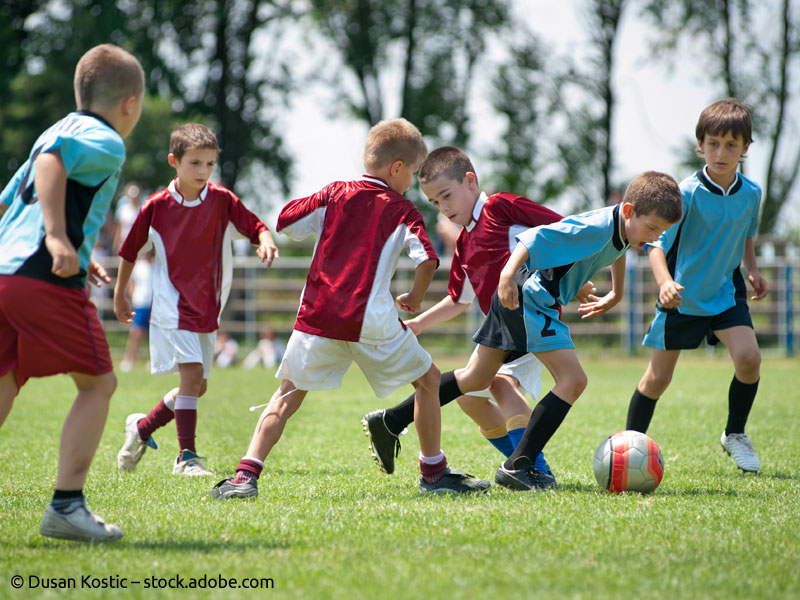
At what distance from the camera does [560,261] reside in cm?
436

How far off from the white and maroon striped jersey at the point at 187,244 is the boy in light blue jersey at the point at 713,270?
250cm

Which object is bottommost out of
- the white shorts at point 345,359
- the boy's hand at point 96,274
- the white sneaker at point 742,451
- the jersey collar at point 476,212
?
the white sneaker at point 742,451

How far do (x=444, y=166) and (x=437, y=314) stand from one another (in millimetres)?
814

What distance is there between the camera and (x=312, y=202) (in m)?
4.38

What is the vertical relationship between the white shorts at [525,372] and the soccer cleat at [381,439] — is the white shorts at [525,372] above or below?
above

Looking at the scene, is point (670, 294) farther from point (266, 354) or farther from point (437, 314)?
point (266, 354)

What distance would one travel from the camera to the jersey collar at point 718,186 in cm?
536

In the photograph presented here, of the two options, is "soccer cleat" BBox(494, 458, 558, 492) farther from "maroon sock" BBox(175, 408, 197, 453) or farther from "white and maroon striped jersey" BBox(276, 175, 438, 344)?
"maroon sock" BBox(175, 408, 197, 453)

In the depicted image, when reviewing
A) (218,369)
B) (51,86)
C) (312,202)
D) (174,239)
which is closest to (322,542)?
(312,202)

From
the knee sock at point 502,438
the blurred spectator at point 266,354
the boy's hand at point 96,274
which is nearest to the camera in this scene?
the boy's hand at point 96,274

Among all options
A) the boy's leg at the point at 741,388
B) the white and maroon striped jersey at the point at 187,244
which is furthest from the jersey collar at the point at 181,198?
the boy's leg at the point at 741,388

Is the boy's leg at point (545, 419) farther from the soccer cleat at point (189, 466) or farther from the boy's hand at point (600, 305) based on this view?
the soccer cleat at point (189, 466)

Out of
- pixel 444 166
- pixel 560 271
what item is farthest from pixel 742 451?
pixel 444 166

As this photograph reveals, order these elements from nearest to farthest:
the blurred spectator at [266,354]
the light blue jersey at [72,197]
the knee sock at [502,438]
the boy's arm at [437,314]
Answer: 1. the light blue jersey at [72,197]
2. the boy's arm at [437,314]
3. the knee sock at [502,438]
4. the blurred spectator at [266,354]
